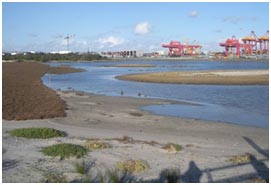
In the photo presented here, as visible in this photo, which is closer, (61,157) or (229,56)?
(61,157)

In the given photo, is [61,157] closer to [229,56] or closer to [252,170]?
[252,170]

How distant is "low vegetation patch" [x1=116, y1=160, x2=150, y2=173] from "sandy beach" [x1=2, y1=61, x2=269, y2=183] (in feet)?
0.45

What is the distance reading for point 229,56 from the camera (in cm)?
17975

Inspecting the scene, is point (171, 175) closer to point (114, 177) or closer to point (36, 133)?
point (114, 177)

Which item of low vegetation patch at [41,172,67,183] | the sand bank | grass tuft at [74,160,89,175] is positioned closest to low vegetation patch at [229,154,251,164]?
the sand bank

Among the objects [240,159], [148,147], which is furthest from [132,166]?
[240,159]

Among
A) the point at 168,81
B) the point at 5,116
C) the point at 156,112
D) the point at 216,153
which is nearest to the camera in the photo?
the point at 216,153

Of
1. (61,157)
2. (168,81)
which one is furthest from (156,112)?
(168,81)

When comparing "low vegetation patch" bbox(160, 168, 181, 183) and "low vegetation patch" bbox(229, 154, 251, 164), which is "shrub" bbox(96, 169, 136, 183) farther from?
"low vegetation patch" bbox(229, 154, 251, 164)

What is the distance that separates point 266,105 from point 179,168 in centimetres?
1482

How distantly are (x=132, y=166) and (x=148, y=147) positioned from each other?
2456 mm

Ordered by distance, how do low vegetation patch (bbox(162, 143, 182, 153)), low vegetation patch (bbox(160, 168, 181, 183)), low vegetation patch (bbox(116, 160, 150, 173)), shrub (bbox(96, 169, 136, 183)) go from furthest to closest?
low vegetation patch (bbox(162, 143, 182, 153)) → low vegetation patch (bbox(116, 160, 150, 173)) → low vegetation patch (bbox(160, 168, 181, 183)) → shrub (bbox(96, 169, 136, 183))

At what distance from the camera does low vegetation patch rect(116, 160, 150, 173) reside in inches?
343

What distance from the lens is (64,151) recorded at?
991cm
